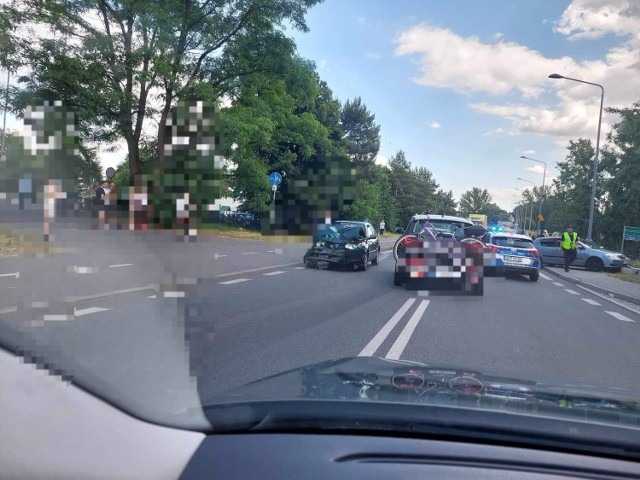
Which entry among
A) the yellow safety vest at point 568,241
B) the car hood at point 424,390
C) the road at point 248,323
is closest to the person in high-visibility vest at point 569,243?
the yellow safety vest at point 568,241

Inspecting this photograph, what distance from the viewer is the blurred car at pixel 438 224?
46.2 ft

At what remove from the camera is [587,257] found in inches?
1021

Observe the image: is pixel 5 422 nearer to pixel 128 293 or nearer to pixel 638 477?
pixel 638 477

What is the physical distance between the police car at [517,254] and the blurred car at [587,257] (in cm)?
962

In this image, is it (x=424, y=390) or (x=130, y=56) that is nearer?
(x=424, y=390)

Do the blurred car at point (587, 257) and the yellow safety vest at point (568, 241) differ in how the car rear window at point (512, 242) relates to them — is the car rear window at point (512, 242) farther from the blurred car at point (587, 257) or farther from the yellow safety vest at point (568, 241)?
the blurred car at point (587, 257)

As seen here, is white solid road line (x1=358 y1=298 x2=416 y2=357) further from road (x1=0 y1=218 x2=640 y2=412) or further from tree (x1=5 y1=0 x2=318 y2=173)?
tree (x1=5 y1=0 x2=318 y2=173)

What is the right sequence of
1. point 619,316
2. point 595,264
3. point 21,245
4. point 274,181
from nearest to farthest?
point 21,245, point 619,316, point 274,181, point 595,264

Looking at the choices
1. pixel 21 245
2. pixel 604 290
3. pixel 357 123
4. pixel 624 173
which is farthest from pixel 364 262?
pixel 624 173

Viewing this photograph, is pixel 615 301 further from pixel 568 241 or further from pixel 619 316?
pixel 568 241

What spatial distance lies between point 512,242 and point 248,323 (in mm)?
12197

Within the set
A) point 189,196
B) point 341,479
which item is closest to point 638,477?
point 341,479

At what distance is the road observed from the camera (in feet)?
8.08

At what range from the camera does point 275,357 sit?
5.87 meters
